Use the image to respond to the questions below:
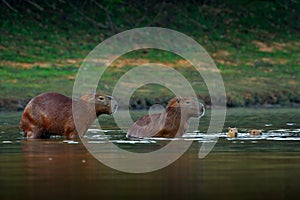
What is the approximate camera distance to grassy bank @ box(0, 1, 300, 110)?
94.4 ft

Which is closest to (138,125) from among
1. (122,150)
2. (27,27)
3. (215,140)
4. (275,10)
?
(215,140)

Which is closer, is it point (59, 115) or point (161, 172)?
point (161, 172)

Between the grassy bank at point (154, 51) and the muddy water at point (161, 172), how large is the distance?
440 inches

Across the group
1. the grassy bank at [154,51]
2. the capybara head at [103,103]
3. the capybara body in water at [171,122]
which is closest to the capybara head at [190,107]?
the capybara body in water at [171,122]

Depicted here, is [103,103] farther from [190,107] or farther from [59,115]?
[190,107]

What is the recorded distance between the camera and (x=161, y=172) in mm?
11414

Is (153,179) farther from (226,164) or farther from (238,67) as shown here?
(238,67)

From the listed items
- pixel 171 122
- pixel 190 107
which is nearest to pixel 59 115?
pixel 171 122

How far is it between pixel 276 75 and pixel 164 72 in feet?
12.0

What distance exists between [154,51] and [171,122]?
17164mm

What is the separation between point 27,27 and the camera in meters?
34.5

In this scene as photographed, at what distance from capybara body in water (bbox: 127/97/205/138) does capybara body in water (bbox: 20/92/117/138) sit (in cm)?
68

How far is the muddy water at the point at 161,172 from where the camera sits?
9.67 metres

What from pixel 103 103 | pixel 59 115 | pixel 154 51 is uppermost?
pixel 154 51
